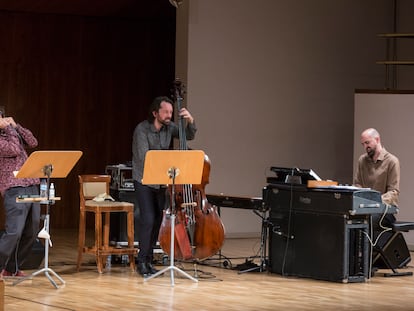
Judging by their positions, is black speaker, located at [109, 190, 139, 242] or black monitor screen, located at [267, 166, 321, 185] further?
black speaker, located at [109, 190, 139, 242]

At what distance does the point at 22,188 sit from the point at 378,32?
239 inches

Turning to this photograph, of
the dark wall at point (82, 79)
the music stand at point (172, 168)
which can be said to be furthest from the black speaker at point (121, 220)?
the dark wall at point (82, 79)

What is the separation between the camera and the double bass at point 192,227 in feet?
24.7

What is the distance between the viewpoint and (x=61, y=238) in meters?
10.9

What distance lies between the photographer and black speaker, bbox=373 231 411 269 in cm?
834

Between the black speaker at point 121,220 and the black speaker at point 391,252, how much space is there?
219cm

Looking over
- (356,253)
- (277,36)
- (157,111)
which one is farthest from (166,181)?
(277,36)

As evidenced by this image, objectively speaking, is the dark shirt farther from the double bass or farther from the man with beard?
the man with beard

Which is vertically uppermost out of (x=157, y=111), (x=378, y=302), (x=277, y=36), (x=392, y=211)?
(x=277, y=36)

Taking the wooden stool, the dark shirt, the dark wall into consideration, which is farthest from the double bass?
the dark wall

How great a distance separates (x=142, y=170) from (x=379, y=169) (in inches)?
82.9

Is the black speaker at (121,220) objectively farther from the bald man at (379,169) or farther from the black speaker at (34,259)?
the bald man at (379,169)

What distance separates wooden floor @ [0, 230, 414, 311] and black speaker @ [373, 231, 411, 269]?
24 cm

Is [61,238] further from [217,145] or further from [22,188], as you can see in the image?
[22,188]
